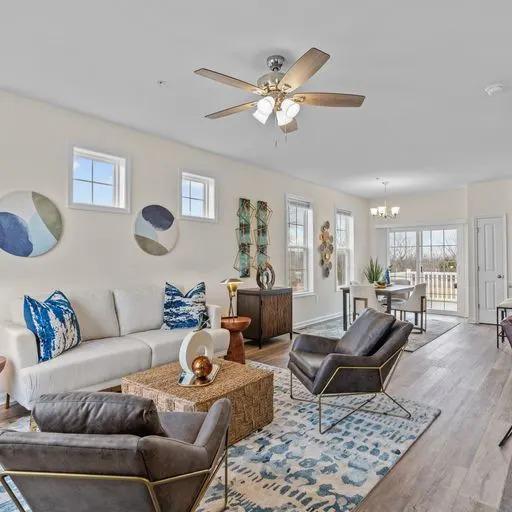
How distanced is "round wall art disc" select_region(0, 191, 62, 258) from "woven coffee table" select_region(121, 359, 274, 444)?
167 centimetres

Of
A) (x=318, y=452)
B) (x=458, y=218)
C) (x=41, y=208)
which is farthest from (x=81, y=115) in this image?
(x=458, y=218)

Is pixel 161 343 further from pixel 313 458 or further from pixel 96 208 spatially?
pixel 313 458

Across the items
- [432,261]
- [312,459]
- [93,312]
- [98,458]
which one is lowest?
[312,459]

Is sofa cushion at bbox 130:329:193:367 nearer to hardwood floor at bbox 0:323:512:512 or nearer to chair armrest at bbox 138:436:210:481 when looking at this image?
hardwood floor at bbox 0:323:512:512

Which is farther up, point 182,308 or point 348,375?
point 182,308

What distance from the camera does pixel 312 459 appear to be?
227cm

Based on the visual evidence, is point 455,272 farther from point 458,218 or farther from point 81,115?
point 81,115

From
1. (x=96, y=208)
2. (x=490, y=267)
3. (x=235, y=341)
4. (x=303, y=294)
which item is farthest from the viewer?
(x=490, y=267)

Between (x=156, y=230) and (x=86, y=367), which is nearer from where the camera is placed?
(x=86, y=367)

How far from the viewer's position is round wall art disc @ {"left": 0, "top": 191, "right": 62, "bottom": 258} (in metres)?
3.23

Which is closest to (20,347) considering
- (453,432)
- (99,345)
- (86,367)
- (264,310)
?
(86,367)

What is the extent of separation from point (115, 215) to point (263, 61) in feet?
7.44

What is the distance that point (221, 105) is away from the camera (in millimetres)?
3482

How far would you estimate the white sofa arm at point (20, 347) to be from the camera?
273 centimetres
